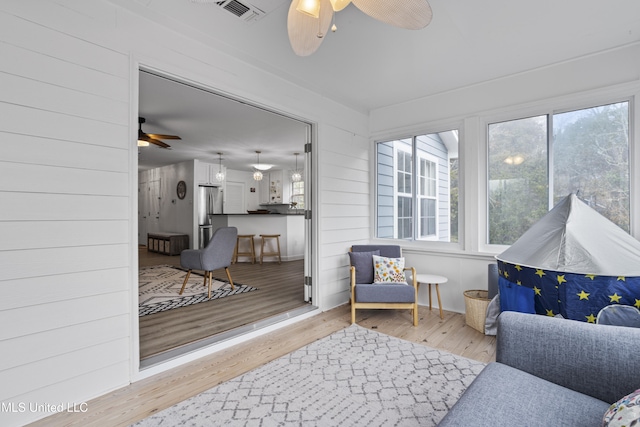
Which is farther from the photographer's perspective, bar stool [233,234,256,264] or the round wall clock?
the round wall clock

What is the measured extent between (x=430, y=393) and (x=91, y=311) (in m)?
2.25

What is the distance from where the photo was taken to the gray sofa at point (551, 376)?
3.73 feet

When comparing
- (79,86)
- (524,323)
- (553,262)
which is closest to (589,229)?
(553,262)

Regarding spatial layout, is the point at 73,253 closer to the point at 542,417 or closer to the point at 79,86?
the point at 79,86

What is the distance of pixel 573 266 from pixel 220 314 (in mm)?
3221

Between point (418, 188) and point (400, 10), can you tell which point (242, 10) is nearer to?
point (400, 10)

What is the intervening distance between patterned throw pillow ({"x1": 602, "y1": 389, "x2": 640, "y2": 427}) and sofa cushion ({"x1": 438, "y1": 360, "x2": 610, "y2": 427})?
146 mm

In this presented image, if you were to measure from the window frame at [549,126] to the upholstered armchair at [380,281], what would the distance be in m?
0.96

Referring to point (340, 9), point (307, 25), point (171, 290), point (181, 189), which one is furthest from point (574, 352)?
point (181, 189)

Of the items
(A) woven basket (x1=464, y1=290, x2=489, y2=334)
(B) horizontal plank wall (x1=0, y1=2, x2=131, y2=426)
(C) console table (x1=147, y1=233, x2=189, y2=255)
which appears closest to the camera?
(B) horizontal plank wall (x1=0, y1=2, x2=131, y2=426)

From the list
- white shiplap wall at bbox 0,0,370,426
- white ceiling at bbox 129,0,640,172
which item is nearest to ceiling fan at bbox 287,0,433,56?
white ceiling at bbox 129,0,640,172

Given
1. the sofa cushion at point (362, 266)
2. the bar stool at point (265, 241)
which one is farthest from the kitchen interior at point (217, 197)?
the sofa cushion at point (362, 266)

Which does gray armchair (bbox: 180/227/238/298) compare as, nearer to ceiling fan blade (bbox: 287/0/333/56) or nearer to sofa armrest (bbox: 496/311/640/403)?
ceiling fan blade (bbox: 287/0/333/56)

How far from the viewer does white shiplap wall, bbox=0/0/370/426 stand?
1712mm
